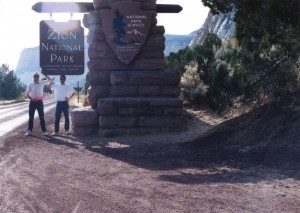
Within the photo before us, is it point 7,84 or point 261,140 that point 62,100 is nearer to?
point 261,140

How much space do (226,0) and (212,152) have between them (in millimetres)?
3656

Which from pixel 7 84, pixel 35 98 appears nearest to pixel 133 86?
pixel 35 98

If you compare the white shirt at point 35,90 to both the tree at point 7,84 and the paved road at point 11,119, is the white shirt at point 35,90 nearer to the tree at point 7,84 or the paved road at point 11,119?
the paved road at point 11,119

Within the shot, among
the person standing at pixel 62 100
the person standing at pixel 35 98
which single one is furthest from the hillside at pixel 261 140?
the person standing at pixel 35 98

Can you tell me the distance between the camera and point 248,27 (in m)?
11.2

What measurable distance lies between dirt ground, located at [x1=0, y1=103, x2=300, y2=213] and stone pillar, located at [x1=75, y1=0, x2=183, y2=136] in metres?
0.43

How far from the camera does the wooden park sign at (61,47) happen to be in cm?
1329

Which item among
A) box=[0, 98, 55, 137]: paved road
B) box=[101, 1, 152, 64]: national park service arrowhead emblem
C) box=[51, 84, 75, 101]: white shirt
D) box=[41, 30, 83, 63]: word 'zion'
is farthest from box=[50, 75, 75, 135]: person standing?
box=[101, 1, 152, 64]: national park service arrowhead emblem

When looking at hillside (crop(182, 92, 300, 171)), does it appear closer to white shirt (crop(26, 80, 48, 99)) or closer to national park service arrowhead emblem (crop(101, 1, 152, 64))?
national park service arrowhead emblem (crop(101, 1, 152, 64))

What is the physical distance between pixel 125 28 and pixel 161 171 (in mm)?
5599

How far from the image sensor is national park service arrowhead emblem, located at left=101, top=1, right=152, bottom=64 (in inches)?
482

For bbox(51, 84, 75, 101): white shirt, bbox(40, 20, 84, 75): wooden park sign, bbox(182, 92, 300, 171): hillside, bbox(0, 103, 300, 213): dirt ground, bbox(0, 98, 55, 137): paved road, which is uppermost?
bbox(40, 20, 84, 75): wooden park sign

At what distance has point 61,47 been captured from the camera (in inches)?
536

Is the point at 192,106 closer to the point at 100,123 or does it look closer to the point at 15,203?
the point at 100,123
